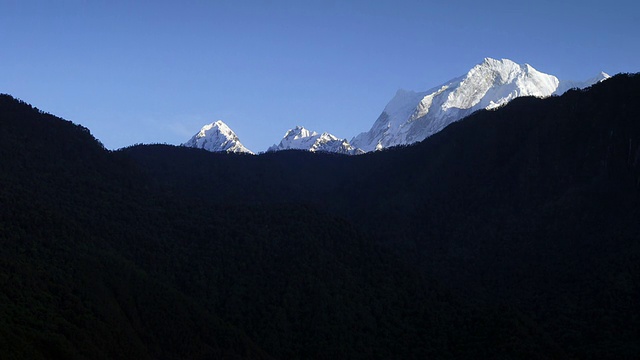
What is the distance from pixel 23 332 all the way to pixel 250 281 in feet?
212

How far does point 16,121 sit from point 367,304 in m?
101

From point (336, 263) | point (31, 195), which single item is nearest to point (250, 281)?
point (336, 263)

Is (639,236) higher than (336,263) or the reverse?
the reverse

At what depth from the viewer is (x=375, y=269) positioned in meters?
172

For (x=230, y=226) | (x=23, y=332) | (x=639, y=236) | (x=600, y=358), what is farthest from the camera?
(x=230, y=226)

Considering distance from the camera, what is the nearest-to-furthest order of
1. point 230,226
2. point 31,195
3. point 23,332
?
point 23,332 < point 31,195 < point 230,226

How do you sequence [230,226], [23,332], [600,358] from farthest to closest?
[230,226]
[600,358]
[23,332]

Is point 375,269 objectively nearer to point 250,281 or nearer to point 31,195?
point 250,281

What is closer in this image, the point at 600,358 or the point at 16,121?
the point at 600,358

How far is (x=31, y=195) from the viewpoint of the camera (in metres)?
154

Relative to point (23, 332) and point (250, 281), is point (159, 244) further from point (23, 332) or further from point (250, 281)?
point (23, 332)

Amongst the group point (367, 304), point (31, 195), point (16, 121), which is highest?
point (16, 121)

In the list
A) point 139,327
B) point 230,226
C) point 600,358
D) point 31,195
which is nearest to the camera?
point 139,327

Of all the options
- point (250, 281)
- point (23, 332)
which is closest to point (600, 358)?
point (250, 281)
